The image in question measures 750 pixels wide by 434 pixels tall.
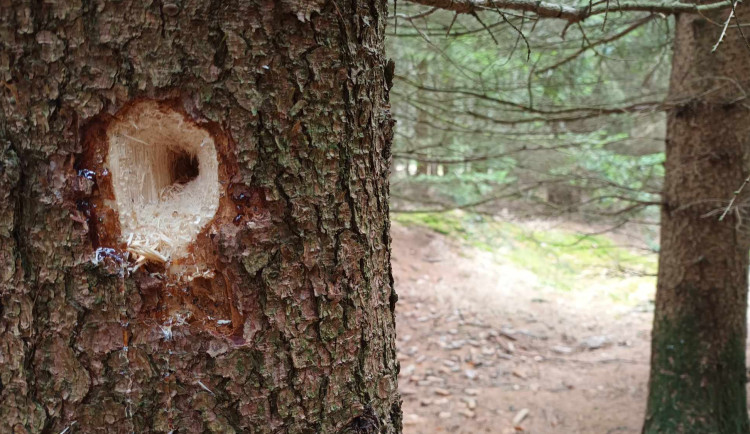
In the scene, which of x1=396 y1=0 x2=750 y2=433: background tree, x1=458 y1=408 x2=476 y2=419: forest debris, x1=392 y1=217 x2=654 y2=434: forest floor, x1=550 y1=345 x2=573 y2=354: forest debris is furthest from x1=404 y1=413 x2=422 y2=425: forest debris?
x1=550 y1=345 x2=573 y2=354: forest debris

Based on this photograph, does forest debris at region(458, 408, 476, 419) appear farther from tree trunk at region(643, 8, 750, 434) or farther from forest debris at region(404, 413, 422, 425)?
tree trunk at region(643, 8, 750, 434)

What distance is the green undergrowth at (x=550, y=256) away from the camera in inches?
362

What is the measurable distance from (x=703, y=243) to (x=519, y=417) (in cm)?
230

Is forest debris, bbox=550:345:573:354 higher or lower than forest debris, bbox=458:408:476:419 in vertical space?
higher

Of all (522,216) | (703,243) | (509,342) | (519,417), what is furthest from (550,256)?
(703,243)

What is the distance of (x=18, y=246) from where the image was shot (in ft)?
3.34

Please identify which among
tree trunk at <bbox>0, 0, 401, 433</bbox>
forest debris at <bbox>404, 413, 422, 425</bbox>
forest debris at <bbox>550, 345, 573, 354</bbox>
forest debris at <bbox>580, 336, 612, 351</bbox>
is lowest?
forest debris at <bbox>404, 413, 422, 425</bbox>

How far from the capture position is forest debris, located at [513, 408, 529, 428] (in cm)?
459

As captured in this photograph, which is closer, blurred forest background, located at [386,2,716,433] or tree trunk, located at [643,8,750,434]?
tree trunk, located at [643,8,750,434]

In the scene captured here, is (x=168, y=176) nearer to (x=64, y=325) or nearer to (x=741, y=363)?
(x=64, y=325)

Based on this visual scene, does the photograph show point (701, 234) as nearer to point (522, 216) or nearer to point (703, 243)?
point (703, 243)

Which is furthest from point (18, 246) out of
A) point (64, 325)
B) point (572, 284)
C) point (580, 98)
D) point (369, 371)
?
point (572, 284)

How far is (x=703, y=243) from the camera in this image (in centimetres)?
363

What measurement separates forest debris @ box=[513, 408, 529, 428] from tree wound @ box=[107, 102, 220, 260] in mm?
4335
